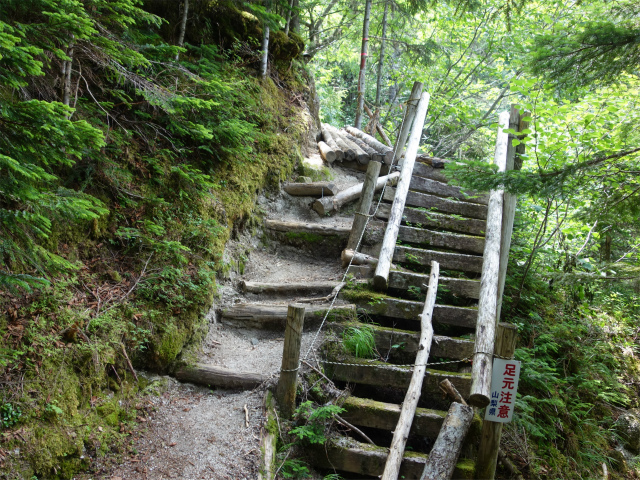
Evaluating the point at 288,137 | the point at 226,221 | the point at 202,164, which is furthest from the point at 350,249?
the point at 288,137

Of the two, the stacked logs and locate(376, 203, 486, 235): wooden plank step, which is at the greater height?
the stacked logs

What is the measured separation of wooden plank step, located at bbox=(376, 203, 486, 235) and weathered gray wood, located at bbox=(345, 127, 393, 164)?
7.26 feet

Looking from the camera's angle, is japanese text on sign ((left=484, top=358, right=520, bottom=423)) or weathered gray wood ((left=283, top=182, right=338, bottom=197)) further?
weathered gray wood ((left=283, top=182, right=338, bottom=197))

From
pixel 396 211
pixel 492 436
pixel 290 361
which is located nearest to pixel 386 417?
pixel 492 436

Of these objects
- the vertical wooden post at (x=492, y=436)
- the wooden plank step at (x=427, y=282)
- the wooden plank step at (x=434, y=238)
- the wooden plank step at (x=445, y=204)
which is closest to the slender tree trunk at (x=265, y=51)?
the wooden plank step at (x=445, y=204)

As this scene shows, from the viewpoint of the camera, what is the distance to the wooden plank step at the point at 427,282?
497cm

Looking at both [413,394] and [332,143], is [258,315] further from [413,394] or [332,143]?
[332,143]

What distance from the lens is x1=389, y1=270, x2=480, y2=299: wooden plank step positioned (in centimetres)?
497

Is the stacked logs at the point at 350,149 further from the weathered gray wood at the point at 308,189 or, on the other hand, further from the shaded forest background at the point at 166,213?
the weathered gray wood at the point at 308,189

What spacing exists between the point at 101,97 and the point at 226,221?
1.89 m

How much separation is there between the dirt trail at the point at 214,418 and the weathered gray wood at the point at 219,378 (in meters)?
0.06

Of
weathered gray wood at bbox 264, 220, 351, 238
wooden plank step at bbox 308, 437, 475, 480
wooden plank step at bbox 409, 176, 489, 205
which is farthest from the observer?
wooden plank step at bbox 409, 176, 489, 205

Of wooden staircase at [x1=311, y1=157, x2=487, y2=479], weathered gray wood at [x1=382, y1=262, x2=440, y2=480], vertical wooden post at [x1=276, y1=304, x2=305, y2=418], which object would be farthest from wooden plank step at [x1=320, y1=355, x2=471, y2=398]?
vertical wooden post at [x1=276, y1=304, x2=305, y2=418]

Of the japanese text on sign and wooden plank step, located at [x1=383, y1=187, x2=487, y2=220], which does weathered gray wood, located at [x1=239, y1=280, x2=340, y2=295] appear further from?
the japanese text on sign
